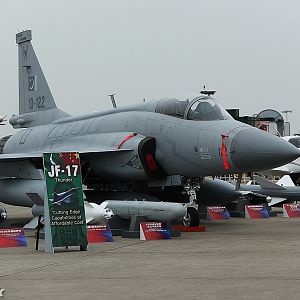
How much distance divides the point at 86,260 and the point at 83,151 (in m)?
6.81

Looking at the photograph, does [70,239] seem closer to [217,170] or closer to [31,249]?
[31,249]

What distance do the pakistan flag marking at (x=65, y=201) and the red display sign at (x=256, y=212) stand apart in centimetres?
867

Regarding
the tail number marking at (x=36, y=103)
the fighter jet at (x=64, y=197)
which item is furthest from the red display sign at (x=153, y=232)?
the tail number marking at (x=36, y=103)

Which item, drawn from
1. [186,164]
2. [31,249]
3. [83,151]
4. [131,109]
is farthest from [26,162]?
[31,249]

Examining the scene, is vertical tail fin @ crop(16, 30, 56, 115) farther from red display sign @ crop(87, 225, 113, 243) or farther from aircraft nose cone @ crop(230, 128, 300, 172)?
red display sign @ crop(87, 225, 113, 243)

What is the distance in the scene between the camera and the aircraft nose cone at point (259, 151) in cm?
1395

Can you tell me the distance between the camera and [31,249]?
11992mm

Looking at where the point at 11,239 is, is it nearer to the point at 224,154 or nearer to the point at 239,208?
the point at 224,154

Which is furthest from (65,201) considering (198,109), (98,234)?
(198,109)

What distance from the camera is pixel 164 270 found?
8.80 metres

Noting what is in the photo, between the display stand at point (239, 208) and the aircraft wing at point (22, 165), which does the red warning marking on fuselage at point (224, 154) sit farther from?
the display stand at point (239, 208)

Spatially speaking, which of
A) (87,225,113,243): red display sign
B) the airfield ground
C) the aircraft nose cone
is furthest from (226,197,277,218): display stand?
(87,225,113,243): red display sign

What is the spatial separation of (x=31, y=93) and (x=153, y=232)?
998cm

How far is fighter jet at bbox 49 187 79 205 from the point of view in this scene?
11.4 meters
